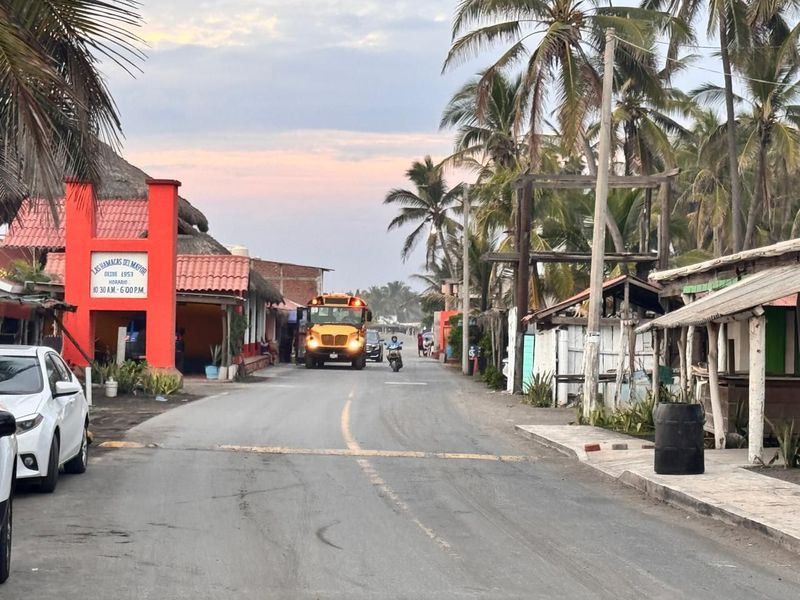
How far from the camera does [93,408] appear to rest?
23844mm

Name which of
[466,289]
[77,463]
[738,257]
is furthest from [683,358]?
[466,289]

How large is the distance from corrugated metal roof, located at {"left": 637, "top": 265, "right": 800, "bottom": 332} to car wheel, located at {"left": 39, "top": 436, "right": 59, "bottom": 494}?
8738 mm

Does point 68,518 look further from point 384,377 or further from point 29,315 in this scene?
point 384,377

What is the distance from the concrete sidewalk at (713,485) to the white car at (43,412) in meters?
6.89

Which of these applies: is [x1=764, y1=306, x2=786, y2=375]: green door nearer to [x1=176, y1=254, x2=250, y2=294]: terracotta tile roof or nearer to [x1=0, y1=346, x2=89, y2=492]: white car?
[x1=0, y1=346, x2=89, y2=492]: white car

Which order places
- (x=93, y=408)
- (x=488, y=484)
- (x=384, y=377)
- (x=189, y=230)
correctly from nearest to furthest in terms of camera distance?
(x=488, y=484)
(x=93, y=408)
(x=384, y=377)
(x=189, y=230)

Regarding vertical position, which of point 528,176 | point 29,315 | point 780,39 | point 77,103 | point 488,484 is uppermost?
point 780,39

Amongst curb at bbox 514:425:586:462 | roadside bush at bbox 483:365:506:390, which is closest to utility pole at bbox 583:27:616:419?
curb at bbox 514:425:586:462

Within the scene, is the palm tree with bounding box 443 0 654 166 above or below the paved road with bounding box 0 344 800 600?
above

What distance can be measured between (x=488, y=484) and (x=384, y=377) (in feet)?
91.8

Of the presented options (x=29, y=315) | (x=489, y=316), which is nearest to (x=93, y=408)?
(x=29, y=315)

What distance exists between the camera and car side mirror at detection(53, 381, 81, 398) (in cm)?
1258

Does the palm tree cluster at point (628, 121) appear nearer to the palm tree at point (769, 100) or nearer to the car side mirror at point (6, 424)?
the palm tree at point (769, 100)

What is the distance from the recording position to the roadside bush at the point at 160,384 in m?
28.2
